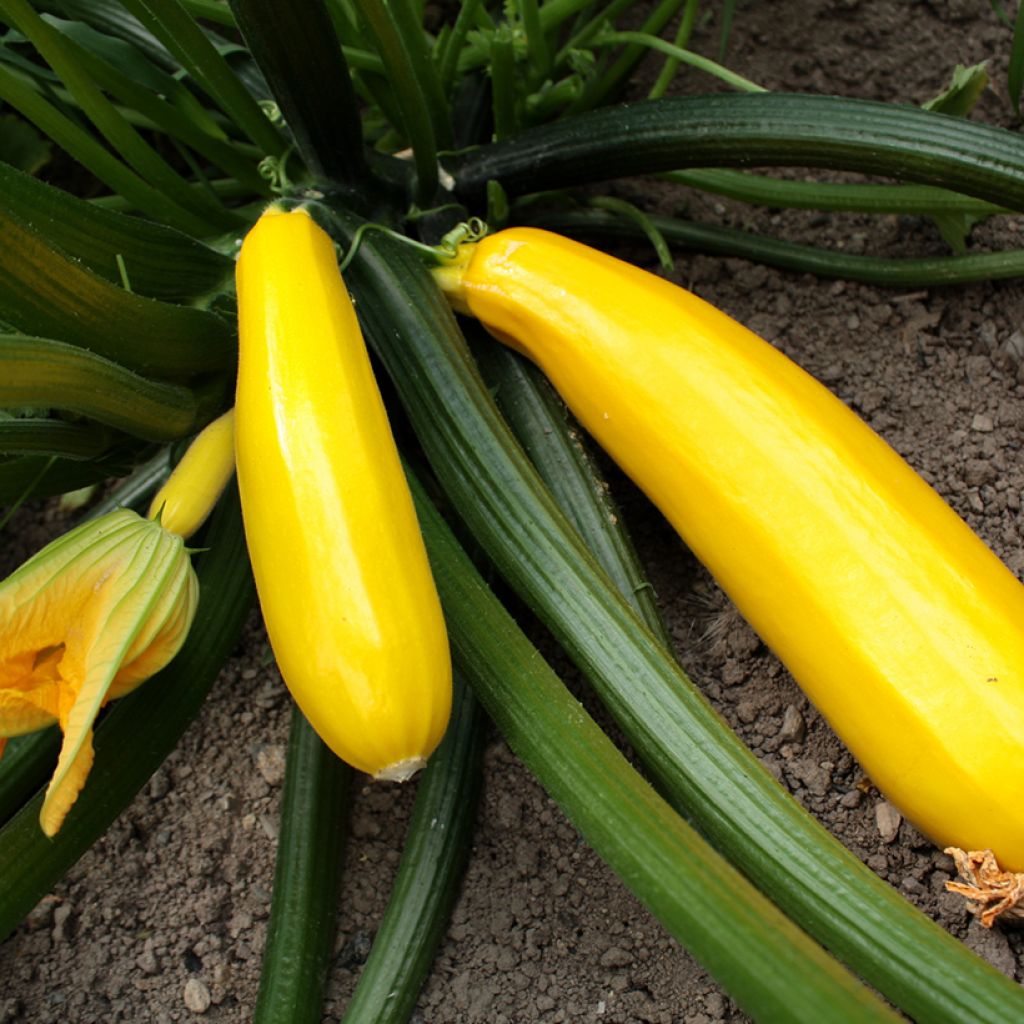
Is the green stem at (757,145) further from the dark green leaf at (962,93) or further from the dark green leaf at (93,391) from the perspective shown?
the dark green leaf at (93,391)

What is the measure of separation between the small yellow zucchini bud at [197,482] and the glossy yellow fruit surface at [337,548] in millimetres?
141

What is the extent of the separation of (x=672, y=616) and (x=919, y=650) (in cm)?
42

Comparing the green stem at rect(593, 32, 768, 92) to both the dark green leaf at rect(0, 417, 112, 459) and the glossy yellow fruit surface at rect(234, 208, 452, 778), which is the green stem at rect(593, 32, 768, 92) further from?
the dark green leaf at rect(0, 417, 112, 459)

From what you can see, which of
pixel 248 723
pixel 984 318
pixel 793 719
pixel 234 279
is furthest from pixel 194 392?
pixel 984 318

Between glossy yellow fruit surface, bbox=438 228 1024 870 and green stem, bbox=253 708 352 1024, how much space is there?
55cm

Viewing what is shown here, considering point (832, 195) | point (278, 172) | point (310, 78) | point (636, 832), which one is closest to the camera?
point (636, 832)

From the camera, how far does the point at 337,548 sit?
1.11 meters

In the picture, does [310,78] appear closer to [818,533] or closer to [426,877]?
[818,533]

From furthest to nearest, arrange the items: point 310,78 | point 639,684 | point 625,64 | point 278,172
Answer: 1. point 625,64
2. point 278,172
3. point 310,78
4. point 639,684

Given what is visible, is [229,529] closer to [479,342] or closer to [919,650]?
[479,342]

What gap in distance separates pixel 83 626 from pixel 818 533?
29.9 inches

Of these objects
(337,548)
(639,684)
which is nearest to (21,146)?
(337,548)

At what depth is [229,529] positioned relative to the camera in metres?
1.48

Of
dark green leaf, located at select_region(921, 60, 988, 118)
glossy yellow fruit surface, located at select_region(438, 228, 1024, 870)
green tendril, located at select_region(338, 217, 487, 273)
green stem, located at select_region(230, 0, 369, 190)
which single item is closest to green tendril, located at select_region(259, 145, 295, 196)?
green stem, located at select_region(230, 0, 369, 190)
